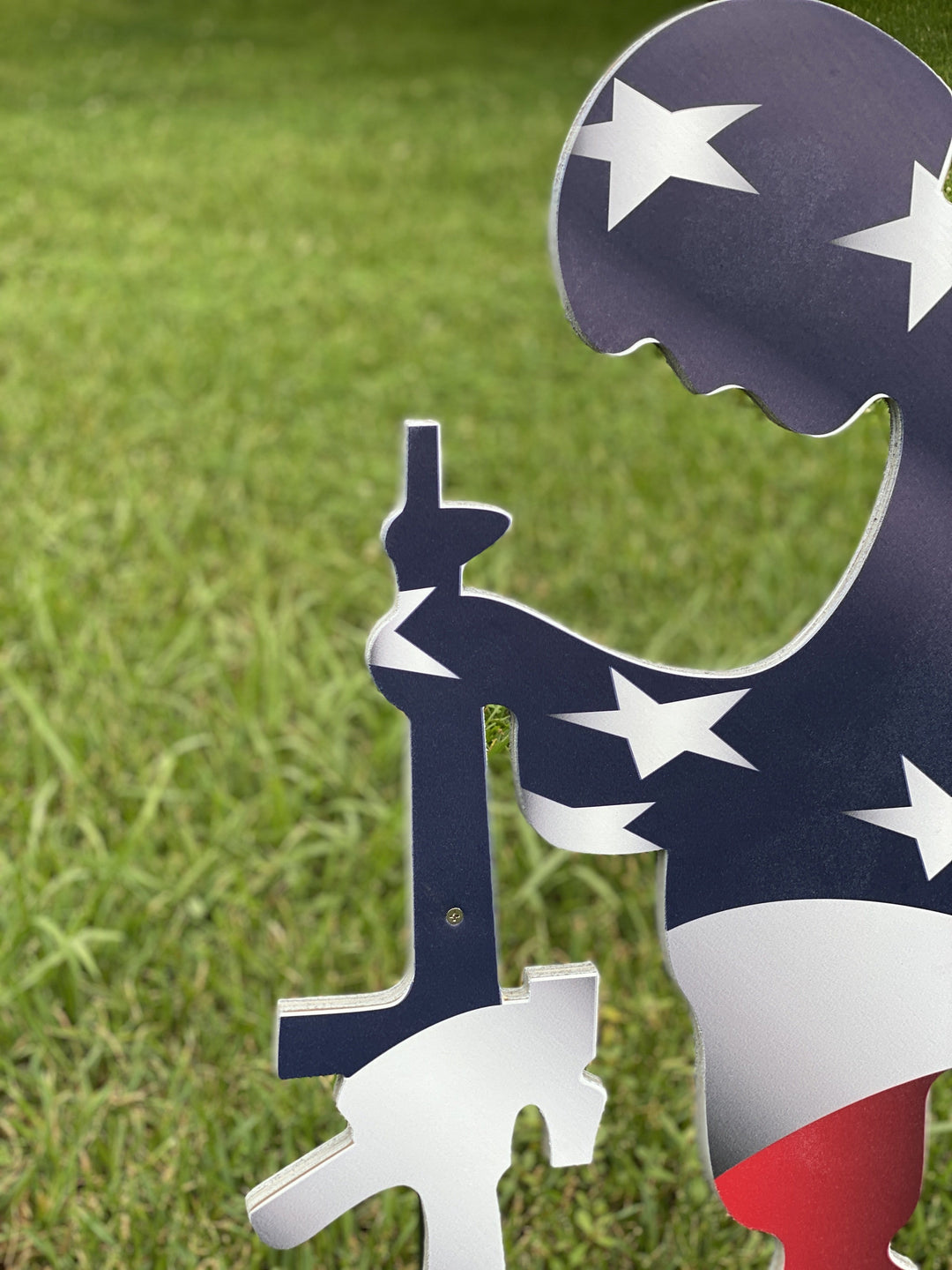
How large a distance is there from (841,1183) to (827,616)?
0.42 metres

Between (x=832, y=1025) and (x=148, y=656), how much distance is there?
1.44 m

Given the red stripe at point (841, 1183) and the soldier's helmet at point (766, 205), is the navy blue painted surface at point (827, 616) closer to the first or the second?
the soldier's helmet at point (766, 205)

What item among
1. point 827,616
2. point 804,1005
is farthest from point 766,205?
point 804,1005

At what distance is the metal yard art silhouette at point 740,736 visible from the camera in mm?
833

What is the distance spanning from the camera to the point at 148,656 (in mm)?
2146

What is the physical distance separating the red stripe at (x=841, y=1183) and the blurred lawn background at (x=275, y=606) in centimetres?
36

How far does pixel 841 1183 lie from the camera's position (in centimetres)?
98

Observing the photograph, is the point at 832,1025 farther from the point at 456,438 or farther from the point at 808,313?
the point at 456,438

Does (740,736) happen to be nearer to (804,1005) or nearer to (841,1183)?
(804,1005)

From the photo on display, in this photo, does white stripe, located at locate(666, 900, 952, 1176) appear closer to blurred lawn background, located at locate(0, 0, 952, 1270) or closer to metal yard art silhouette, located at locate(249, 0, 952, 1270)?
metal yard art silhouette, located at locate(249, 0, 952, 1270)

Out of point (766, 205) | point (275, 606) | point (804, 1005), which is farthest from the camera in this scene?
point (275, 606)

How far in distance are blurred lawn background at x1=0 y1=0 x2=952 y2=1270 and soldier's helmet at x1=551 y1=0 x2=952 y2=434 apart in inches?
8.2

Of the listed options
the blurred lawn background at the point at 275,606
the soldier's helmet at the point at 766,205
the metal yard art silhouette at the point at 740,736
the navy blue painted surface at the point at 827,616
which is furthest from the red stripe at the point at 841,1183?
the soldier's helmet at the point at 766,205

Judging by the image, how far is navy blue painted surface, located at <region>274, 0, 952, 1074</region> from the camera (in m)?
0.83
